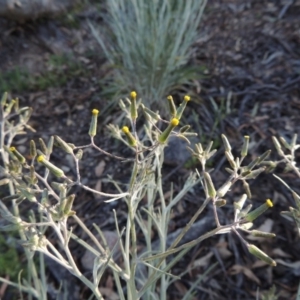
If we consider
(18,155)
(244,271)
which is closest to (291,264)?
(244,271)

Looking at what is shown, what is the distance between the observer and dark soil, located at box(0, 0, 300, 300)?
204cm

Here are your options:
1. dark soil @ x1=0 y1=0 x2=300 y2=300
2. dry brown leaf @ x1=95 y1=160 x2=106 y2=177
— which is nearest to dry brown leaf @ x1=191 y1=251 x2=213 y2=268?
dark soil @ x1=0 y1=0 x2=300 y2=300

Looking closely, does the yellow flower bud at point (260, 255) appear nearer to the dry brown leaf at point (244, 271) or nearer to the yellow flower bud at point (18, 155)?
the yellow flower bud at point (18, 155)

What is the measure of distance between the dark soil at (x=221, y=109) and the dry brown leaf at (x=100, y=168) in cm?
1

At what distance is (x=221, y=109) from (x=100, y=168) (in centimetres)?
73

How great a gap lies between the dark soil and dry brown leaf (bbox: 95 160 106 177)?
0.01 m

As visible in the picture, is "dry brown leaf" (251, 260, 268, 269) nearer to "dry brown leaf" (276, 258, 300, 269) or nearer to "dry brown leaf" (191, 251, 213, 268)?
"dry brown leaf" (276, 258, 300, 269)

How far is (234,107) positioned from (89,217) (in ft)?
3.36

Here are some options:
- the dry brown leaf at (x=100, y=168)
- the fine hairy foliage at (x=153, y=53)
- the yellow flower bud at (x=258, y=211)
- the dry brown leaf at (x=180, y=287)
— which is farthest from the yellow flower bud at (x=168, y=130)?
the fine hairy foliage at (x=153, y=53)

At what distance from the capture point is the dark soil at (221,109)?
80.2 inches

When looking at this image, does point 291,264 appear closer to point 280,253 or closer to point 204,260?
point 280,253

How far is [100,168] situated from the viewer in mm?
2729

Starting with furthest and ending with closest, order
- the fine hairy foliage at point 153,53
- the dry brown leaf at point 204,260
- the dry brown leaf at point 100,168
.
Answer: the fine hairy foliage at point 153,53 < the dry brown leaf at point 100,168 < the dry brown leaf at point 204,260

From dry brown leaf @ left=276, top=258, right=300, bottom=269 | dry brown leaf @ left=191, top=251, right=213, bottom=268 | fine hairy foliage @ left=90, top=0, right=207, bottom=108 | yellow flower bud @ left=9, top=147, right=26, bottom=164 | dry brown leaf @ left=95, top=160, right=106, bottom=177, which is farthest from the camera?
fine hairy foliage @ left=90, top=0, right=207, bottom=108
